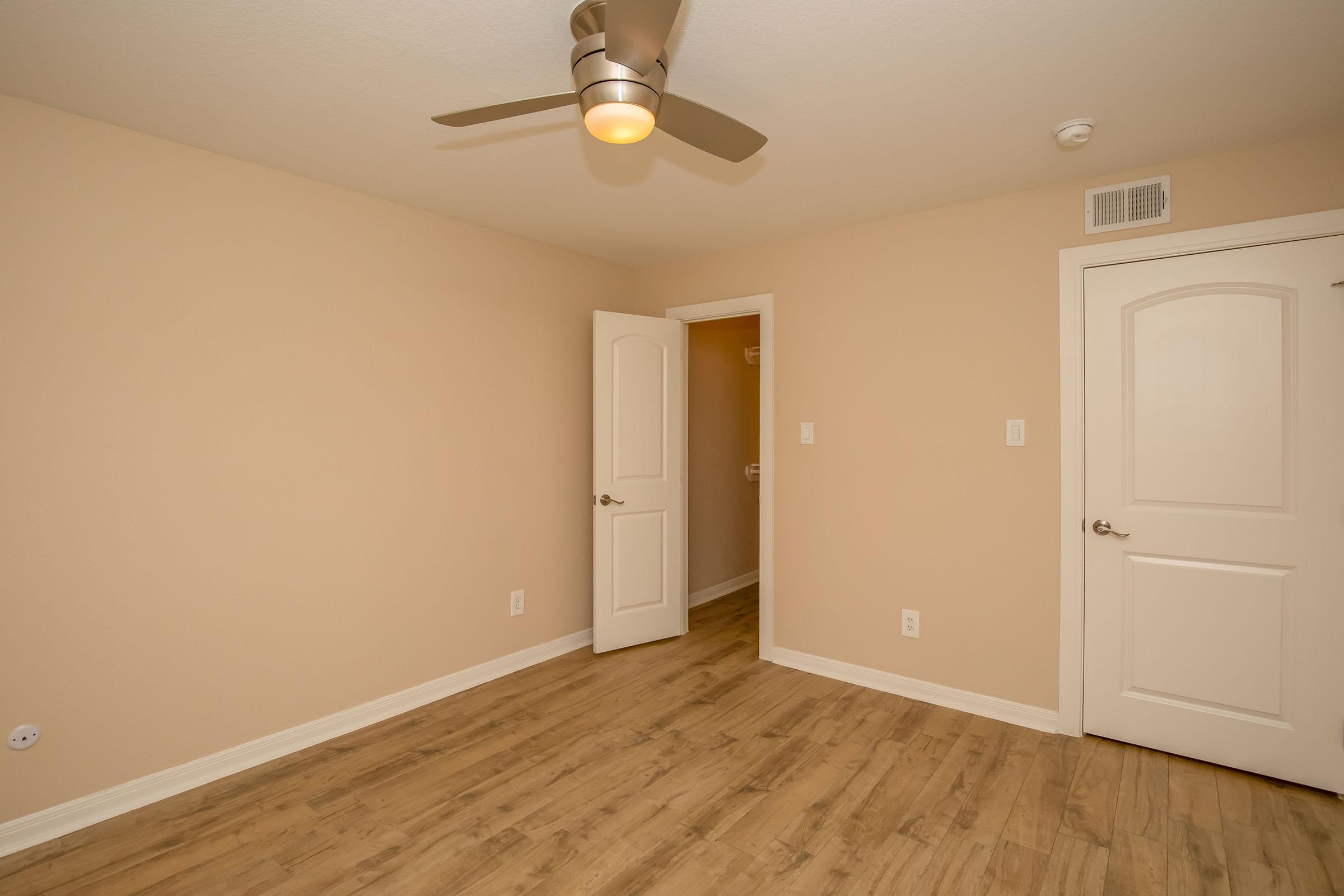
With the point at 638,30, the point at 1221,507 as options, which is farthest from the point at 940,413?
the point at 638,30

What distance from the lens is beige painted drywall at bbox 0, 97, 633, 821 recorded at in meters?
2.15

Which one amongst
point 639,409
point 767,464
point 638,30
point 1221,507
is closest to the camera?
point 638,30

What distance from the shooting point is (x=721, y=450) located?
17.3ft

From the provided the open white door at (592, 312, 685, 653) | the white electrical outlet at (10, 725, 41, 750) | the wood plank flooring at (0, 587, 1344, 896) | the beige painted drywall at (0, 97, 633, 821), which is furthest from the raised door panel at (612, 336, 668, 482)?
the white electrical outlet at (10, 725, 41, 750)

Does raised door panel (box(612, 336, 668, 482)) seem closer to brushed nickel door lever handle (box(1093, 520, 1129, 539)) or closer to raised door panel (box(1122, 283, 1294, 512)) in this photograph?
brushed nickel door lever handle (box(1093, 520, 1129, 539))

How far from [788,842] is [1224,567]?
80.9 inches

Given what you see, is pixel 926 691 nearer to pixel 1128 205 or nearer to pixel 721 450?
pixel 1128 205

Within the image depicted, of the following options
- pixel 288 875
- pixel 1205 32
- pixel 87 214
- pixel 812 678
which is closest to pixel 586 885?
pixel 288 875

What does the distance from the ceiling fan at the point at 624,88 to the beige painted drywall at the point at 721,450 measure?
3168mm

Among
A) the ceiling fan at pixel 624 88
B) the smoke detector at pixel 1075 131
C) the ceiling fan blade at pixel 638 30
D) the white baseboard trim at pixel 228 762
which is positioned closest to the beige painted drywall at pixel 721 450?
the white baseboard trim at pixel 228 762

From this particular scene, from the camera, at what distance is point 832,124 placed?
2.27m

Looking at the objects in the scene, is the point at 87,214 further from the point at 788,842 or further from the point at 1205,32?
the point at 1205,32

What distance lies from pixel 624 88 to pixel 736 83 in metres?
0.66

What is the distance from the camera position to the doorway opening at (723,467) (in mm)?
4938
